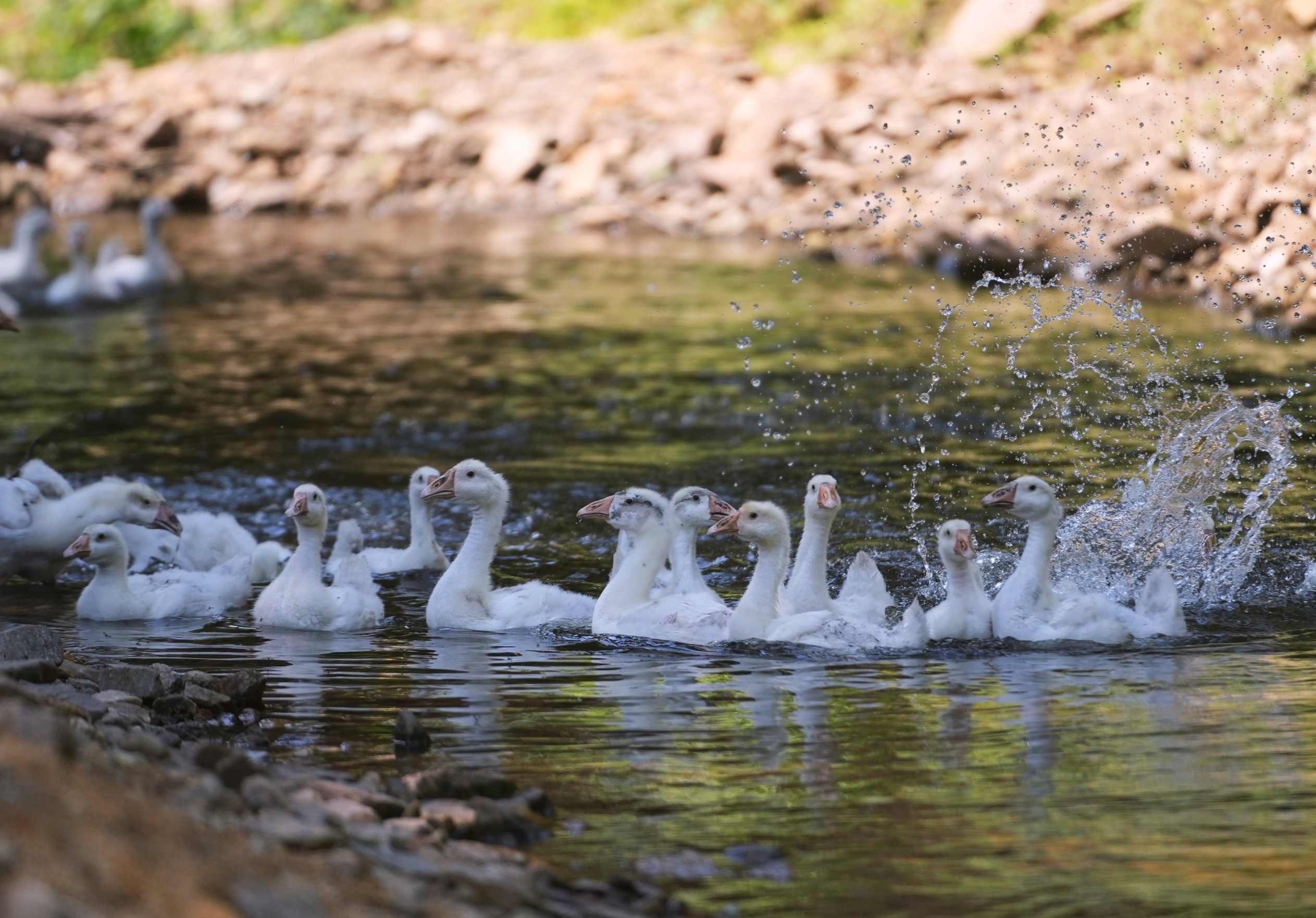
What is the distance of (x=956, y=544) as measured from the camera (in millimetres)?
8203

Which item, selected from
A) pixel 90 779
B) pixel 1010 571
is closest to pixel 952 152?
pixel 1010 571

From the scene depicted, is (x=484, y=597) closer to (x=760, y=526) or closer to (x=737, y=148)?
(x=760, y=526)

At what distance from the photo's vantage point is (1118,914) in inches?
191

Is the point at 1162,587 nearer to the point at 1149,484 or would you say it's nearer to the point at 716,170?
the point at 1149,484

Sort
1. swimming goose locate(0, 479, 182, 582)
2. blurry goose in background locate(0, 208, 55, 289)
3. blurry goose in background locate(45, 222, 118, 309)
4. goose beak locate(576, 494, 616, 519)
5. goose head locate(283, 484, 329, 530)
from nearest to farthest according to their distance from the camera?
goose beak locate(576, 494, 616, 519) → goose head locate(283, 484, 329, 530) → swimming goose locate(0, 479, 182, 582) → blurry goose in background locate(45, 222, 118, 309) → blurry goose in background locate(0, 208, 55, 289)

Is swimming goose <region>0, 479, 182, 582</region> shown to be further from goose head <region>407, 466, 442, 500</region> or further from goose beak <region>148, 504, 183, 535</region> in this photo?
goose head <region>407, 466, 442, 500</region>

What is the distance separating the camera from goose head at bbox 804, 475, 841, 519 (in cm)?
834

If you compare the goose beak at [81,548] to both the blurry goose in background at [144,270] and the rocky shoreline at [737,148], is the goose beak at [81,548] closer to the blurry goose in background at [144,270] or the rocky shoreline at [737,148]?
the rocky shoreline at [737,148]

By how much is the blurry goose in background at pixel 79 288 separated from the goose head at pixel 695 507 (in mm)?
14889

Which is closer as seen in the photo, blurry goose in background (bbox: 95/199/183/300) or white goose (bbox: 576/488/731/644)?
white goose (bbox: 576/488/731/644)

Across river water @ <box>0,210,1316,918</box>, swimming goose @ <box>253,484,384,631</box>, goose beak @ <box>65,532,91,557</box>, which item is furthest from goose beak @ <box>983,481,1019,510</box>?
goose beak @ <box>65,532,91,557</box>

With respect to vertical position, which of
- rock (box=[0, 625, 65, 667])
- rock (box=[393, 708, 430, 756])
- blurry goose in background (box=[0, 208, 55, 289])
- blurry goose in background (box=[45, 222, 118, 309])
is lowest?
rock (box=[393, 708, 430, 756])

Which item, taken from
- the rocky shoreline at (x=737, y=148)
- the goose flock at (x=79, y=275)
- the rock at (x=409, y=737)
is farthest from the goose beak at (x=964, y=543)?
the goose flock at (x=79, y=275)

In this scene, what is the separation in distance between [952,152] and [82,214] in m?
16.9
